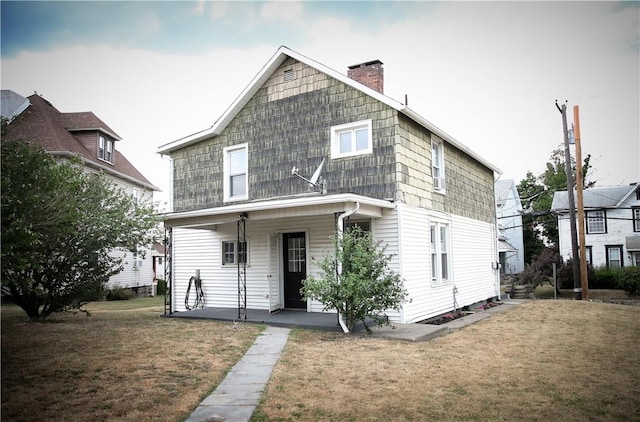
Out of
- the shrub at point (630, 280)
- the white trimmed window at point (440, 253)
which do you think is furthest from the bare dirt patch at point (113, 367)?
the shrub at point (630, 280)

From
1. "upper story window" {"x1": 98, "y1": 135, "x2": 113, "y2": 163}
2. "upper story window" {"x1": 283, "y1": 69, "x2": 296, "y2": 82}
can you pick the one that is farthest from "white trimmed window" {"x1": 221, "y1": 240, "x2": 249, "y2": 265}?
"upper story window" {"x1": 98, "y1": 135, "x2": 113, "y2": 163}

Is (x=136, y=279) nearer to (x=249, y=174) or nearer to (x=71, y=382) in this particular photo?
(x=249, y=174)

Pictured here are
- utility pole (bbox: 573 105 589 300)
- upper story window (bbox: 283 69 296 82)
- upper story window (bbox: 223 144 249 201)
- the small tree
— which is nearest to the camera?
the small tree

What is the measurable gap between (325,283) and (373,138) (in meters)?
4.12

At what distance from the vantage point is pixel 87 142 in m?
25.0

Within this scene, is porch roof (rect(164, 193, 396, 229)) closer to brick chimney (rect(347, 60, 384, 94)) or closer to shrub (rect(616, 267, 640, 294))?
brick chimney (rect(347, 60, 384, 94))

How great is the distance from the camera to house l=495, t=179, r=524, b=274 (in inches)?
1468

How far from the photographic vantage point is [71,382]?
6219 millimetres

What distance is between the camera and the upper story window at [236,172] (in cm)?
1411

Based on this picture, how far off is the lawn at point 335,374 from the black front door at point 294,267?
2554 millimetres

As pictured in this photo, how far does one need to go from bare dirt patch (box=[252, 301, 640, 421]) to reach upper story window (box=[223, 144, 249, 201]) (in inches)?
221

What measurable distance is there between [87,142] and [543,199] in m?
37.2

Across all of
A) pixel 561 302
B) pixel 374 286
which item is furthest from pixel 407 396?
pixel 561 302

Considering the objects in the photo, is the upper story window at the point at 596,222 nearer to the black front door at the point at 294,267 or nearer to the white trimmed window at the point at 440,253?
the white trimmed window at the point at 440,253
